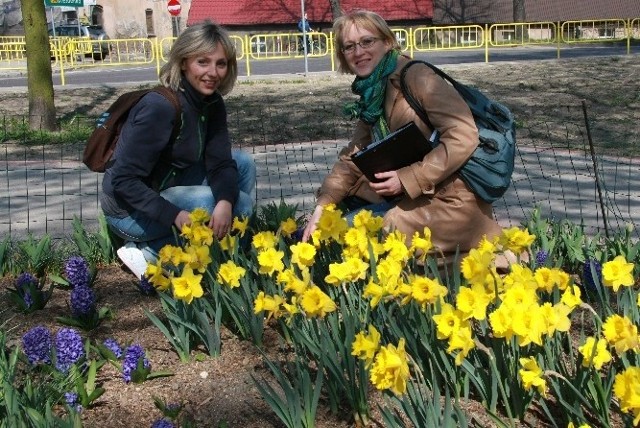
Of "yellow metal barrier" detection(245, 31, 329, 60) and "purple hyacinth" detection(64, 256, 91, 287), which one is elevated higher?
"yellow metal barrier" detection(245, 31, 329, 60)

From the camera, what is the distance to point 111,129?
4.07 meters

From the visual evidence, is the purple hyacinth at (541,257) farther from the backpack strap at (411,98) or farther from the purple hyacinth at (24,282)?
the purple hyacinth at (24,282)

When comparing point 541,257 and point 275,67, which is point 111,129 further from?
point 275,67

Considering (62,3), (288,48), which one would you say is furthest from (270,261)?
(288,48)

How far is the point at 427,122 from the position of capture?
3.77 metres

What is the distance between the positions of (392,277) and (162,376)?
3.15 ft

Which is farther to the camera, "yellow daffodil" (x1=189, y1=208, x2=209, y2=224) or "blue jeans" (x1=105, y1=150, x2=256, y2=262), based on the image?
"blue jeans" (x1=105, y1=150, x2=256, y2=262)

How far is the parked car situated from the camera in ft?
90.8

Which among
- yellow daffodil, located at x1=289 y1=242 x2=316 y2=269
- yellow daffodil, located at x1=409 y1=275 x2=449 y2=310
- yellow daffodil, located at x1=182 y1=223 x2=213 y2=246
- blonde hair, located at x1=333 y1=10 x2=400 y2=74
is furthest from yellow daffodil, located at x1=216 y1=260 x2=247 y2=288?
blonde hair, located at x1=333 y1=10 x2=400 y2=74

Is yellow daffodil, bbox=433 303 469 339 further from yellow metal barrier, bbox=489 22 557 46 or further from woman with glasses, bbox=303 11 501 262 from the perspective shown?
yellow metal barrier, bbox=489 22 557 46

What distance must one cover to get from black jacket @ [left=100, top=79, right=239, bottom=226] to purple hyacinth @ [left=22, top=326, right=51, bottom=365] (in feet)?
3.80

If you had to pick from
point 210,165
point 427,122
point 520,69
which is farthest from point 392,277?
point 520,69

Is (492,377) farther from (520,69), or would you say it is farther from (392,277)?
(520,69)

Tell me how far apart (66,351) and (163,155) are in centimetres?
161
